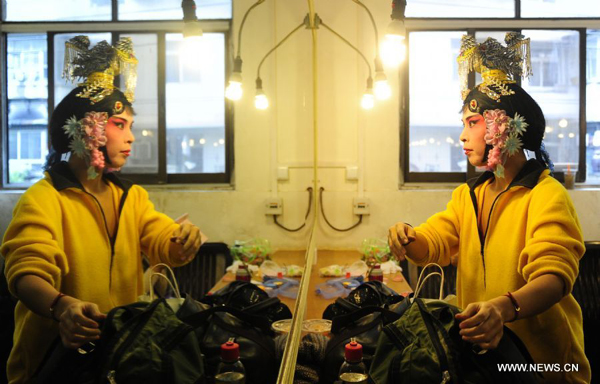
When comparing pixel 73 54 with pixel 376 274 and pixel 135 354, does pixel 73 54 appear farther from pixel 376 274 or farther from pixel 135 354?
pixel 376 274

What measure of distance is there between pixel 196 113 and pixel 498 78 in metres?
1.19

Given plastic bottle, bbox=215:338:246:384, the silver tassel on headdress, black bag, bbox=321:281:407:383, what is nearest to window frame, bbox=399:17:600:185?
black bag, bbox=321:281:407:383

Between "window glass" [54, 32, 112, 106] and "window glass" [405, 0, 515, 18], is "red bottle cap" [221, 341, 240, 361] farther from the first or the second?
"window glass" [405, 0, 515, 18]

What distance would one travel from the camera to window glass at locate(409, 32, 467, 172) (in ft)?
6.28

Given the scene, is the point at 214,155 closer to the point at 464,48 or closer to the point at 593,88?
the point at 464,48

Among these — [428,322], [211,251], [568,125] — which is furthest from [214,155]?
[568,125]

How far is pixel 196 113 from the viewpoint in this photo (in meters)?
2.07

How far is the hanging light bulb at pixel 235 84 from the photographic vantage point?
2.44 m

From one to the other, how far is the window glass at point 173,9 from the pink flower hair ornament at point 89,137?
59 centimetres

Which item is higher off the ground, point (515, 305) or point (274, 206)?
point (274, 206)

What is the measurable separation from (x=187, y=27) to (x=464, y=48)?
100 centimetres

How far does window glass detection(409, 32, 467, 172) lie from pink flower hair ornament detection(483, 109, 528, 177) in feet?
0.61

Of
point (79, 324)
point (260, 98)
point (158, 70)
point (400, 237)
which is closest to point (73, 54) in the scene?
point (158, 70)

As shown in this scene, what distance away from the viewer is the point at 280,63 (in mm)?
2936
